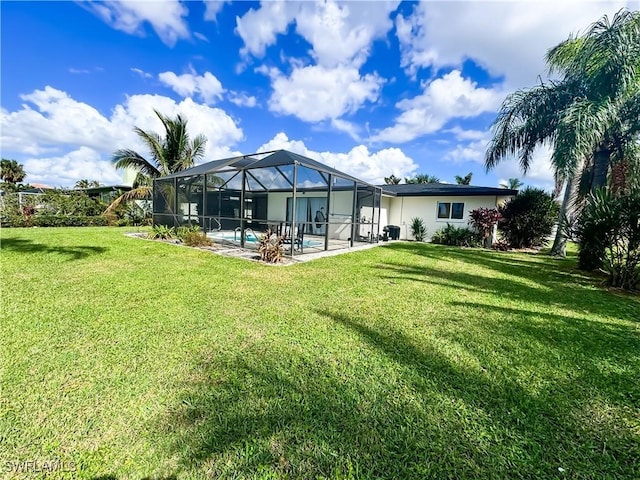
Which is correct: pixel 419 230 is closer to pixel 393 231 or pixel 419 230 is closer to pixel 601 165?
pixel 393 231

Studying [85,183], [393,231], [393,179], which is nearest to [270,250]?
[393,231]

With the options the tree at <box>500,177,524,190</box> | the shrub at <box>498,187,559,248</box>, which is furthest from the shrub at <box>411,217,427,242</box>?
the tree at <box>500,177,524,190</box>

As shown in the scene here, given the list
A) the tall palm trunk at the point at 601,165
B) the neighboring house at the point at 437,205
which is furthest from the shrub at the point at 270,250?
the tall palm trunk at the point at 601,165

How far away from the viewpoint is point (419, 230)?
1572cm

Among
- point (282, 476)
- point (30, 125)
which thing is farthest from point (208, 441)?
point (30, 125)

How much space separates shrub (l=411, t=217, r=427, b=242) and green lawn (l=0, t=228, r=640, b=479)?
1063 cm

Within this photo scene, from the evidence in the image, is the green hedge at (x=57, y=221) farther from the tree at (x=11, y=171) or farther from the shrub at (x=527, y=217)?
the tree at (x=11, y=171)

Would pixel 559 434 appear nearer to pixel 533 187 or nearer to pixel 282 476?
pixel 282 476

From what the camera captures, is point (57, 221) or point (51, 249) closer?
point (51, 249)

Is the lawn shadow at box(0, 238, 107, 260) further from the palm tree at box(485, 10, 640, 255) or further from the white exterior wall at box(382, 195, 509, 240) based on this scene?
the white exterior wall at box(382, 195, 509, 240)

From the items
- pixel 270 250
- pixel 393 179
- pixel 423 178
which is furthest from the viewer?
pixel 393 179

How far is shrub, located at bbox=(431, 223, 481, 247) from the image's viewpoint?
44.1 feet

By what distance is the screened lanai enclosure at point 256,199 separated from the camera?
10125 mm

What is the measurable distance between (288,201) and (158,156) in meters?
8.94
